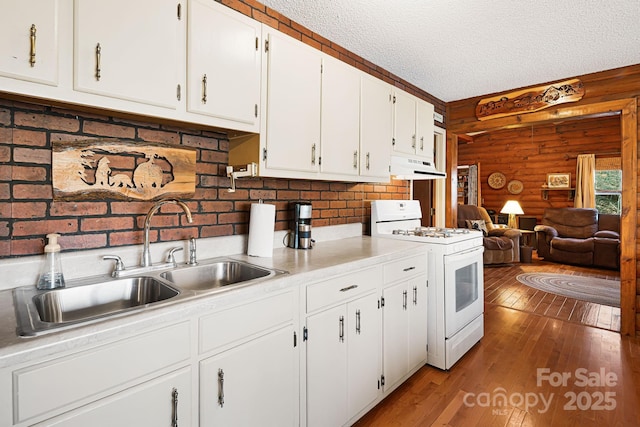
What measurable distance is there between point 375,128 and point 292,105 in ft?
2.79

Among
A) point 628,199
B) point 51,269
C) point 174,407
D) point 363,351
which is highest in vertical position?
point 628,199

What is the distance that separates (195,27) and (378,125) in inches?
59.2

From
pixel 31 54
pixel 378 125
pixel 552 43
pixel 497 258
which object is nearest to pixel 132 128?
pixel 31 54

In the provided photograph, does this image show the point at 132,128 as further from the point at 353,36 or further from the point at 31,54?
the point at 353,36

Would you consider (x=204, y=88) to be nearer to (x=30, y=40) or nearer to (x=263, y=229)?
(x=30, y=40)

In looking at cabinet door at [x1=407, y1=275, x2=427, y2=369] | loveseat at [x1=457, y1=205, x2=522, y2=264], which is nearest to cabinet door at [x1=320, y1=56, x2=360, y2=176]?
cabinet door at [x1=407, y1=275, x2=427, y2=369]

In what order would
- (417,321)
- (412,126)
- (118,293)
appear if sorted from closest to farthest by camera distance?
(118,293)
(417,321)
(412,126)

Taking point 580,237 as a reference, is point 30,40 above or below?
above

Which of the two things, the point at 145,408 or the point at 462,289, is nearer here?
the point at 145,408

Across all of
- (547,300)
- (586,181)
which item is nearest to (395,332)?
(547,300)

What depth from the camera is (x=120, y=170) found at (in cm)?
159

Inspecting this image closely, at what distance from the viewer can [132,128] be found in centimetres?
162

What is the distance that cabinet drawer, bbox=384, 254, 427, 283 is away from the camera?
2.10m

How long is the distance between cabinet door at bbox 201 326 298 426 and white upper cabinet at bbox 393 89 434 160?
1.95 m
